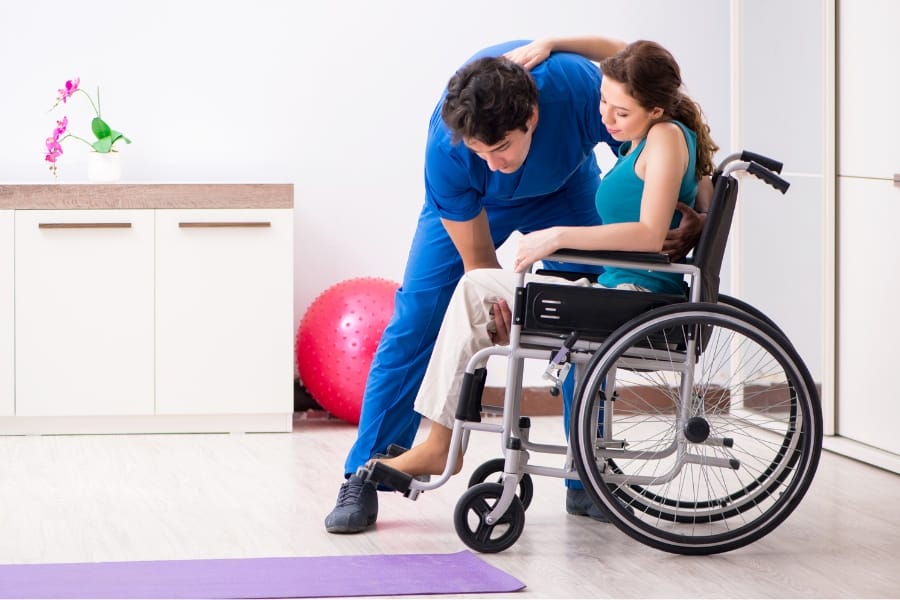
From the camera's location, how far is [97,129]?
3939 mm

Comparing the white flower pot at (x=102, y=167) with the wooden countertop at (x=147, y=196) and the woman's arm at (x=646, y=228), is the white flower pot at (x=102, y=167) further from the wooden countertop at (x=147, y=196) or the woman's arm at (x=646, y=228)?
the woman's arm at (x=646, y=228)

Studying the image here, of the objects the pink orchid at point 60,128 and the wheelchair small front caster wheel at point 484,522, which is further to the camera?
the pink orchid at point 60,128

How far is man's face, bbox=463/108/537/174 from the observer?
7.88 ft

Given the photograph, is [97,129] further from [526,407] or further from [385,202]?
[526,407]

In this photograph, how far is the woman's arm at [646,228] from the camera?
93.6 inches

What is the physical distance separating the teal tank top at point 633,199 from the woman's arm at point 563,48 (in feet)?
0.96

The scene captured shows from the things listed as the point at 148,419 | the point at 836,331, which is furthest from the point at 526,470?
the point at 148,419

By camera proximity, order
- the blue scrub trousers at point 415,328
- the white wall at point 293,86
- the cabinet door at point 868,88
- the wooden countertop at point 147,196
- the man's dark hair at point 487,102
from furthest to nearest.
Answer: the white wall at point 293,86
the wooden countertop at point 147,196
the cabinet door at point 868,88
the blue scrub trousers at point 415,328
the man's dark hair at point 487,102

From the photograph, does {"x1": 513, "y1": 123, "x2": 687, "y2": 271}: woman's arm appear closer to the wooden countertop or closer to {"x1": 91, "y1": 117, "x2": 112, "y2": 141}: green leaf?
the wooden countertop

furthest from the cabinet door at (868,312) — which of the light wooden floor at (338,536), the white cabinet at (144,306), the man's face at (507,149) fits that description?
the white cabinet at (144,306)

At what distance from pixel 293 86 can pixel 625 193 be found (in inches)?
80.0

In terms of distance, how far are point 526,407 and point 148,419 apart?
1294 millimetres

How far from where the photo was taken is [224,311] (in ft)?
12.7

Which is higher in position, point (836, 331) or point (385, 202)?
point (385, 202)
